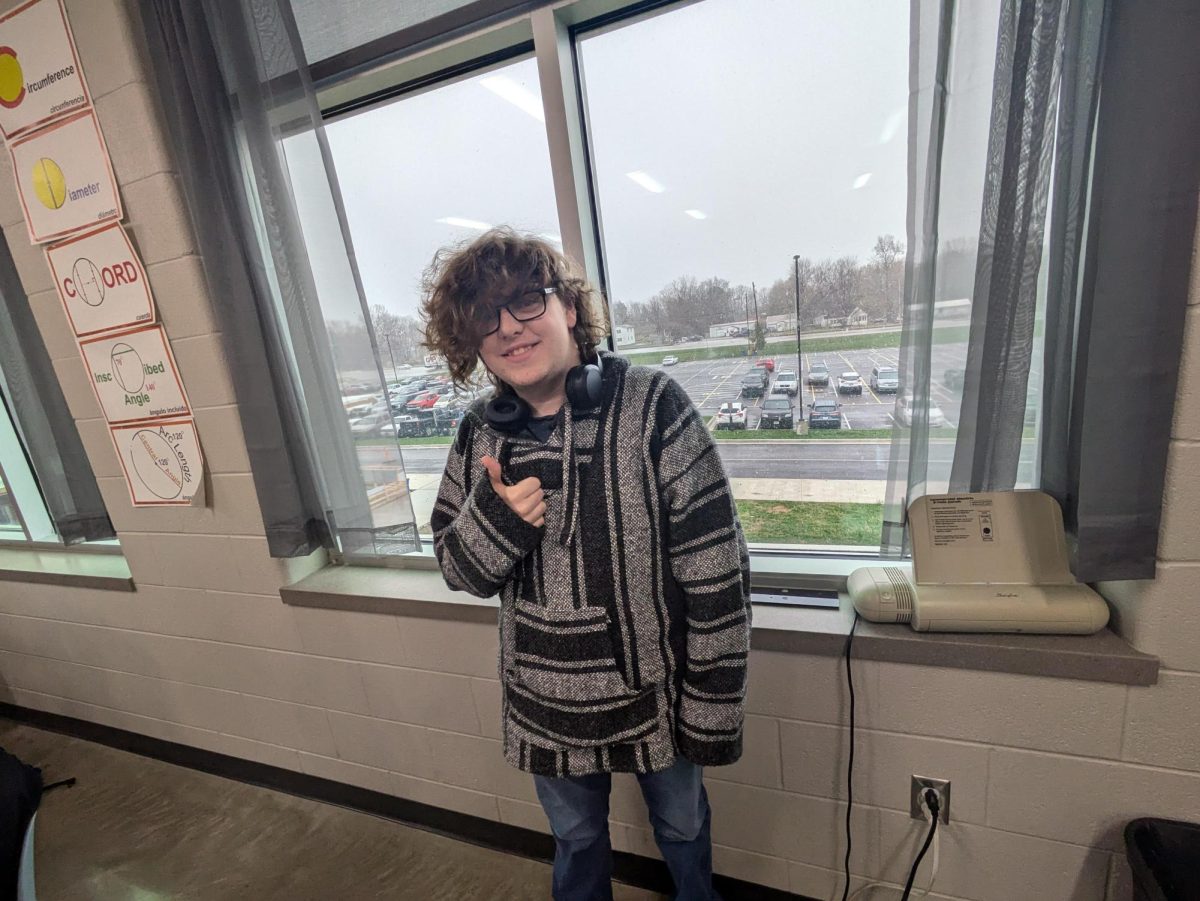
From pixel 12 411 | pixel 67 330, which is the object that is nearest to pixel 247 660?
pixel 67 330

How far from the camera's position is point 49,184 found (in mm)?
1339

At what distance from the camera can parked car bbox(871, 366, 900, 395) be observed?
1.07m

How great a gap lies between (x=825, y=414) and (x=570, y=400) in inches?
24.7

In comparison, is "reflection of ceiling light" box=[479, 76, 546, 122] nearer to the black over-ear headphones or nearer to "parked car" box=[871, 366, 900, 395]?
the black over-ear headphones

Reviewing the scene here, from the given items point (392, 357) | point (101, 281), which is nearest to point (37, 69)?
point (101, 281)

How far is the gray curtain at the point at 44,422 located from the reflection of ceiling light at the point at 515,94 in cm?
181

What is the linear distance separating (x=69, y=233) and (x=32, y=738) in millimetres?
2028

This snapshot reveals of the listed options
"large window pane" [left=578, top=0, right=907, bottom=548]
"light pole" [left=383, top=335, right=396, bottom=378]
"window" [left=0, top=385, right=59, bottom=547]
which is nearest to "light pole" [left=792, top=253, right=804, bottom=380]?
"large window pane" [left=578, top=0, right=907, bottom=548]

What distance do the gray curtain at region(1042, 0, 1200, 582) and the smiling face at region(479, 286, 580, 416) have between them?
2.41 ft

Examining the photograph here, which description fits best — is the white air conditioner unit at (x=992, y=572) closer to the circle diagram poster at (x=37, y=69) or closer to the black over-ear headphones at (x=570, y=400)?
the black over-ear headphones at (x=570, y=400)

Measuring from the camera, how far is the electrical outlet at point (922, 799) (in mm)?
989

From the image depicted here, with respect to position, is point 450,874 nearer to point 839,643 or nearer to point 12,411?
point 839,643

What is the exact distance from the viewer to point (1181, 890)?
0.75m

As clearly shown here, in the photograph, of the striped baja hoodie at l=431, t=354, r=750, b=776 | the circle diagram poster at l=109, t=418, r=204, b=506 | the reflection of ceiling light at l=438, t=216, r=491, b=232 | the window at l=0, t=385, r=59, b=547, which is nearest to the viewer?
the striped baja hoodie at l=431, t=354, r=750, b=776
